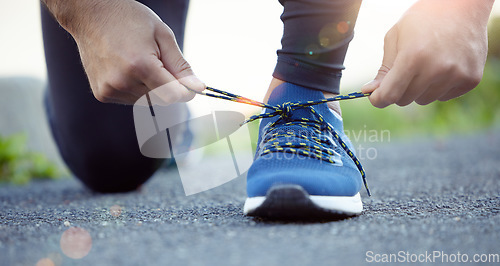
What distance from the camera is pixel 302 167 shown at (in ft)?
2.65

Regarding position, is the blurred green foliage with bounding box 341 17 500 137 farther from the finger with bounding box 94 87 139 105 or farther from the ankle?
the finger with bounding box 94 87 139 105

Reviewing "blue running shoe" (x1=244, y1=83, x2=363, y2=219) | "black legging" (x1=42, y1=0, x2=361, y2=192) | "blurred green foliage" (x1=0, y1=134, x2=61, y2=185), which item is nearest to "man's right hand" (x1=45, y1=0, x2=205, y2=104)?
"blue running shoe" (x1=244, y1=83, x2=363, y2=219)

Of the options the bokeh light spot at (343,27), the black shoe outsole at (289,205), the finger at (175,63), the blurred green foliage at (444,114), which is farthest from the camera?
the blurred green foliage at (444,114)

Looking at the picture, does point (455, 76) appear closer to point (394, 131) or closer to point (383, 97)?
point (383, 97)

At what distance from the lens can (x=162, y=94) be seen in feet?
2.66

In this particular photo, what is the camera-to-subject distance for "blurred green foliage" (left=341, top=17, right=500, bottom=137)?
3.72 meters

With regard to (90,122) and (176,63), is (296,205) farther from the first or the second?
(90,122)

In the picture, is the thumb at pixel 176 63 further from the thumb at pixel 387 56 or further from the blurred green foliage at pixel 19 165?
the blurred green foliage at pixel 19 165

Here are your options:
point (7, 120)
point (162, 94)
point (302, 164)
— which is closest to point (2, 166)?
point (7, 120)

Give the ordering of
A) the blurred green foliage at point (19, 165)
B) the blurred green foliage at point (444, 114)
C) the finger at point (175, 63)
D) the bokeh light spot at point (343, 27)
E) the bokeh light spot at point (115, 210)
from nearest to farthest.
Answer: the finger at point (175, 63) < the bokeh light spot at point (115, 210) < the bokeh light spot at point (343, 27) < the blurred green foliage at point (19, 165) < the blurred green foliage at point (444, 114)

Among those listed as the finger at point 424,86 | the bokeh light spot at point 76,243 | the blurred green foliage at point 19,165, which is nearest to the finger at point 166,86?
the bokeh light spot at point 76,243

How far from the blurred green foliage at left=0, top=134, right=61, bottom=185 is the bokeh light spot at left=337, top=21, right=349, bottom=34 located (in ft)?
6.22

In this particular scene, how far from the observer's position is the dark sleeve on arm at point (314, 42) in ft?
3.33

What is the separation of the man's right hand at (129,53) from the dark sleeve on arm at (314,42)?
0.98ft
